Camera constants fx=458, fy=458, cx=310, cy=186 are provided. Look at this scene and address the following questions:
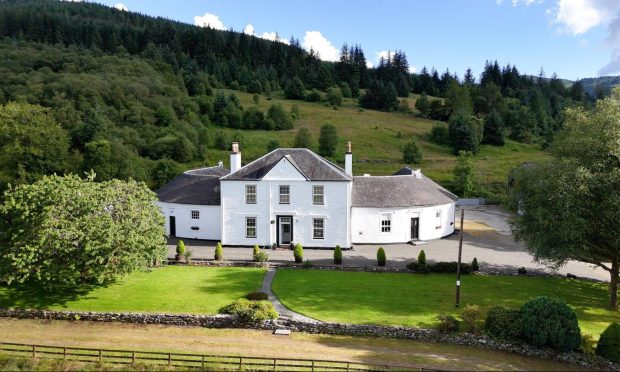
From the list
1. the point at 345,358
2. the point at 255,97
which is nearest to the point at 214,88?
the point at 255,97

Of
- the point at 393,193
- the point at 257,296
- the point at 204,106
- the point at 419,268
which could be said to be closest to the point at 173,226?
the point at 257,296

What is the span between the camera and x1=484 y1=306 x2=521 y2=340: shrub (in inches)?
854

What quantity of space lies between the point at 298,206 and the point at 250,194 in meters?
4.24

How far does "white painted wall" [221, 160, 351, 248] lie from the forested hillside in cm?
2511

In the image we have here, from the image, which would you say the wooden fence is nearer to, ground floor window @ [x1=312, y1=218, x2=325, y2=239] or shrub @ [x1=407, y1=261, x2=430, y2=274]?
shrub @ [x1=407, y1=261, x2=430, y2=274]

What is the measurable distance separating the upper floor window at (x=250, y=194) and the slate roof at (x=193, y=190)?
327 centimetres

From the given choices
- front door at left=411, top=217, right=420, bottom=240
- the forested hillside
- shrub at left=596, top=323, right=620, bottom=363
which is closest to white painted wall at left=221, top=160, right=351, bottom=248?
front door at left=411, top=217, right=420, bottom=240

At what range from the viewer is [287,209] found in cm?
3928

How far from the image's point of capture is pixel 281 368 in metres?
19.0

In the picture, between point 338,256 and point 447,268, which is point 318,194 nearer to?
point 338,256

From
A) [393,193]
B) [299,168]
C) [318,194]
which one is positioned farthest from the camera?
[393,193]

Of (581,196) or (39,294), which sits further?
(39,294)

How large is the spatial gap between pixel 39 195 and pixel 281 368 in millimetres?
17795

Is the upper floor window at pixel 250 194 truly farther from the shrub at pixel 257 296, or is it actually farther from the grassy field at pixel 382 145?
Result: the grassy field at pixel 382 145
